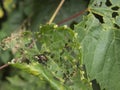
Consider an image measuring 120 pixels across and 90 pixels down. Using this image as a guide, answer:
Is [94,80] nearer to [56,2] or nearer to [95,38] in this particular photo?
[95,38]

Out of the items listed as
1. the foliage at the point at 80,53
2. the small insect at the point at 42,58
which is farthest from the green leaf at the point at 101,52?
the small insect at the point at 42,58

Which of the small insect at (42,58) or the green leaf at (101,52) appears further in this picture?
the small insect at (42,58)

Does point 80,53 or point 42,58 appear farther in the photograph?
point 42,58

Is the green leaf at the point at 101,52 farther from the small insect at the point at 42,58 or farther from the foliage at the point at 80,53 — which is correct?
the small insect at the point at 42,58

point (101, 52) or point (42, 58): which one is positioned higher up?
point (42, 58)

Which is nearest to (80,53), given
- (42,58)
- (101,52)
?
(101,52)

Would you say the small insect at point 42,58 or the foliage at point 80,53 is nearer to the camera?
the foliage at point 80,53

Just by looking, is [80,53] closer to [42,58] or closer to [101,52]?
[101,52]

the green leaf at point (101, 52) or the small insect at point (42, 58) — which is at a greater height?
the small insect at point (42, 58)

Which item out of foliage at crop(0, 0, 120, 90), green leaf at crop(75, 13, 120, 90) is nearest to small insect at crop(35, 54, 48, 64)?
foliage at crop(0, 0, 120, 90)

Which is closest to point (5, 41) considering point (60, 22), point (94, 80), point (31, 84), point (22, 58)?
point (22, 58)

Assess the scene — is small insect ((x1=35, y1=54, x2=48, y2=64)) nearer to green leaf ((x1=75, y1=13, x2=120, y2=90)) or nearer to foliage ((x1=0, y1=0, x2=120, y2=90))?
foliage ((x1=0, y1=0, x2=120, y2=90))
